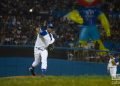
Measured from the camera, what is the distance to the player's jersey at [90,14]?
26.5m

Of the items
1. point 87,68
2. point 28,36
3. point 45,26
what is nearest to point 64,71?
point 87,68

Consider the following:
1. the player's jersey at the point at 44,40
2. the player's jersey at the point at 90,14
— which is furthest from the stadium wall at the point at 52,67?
the player's jersey at the point at 44,40

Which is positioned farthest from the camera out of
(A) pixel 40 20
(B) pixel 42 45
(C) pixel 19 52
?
(A) pixel 40 20

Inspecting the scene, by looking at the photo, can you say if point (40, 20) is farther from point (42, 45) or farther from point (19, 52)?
point (42, 45)

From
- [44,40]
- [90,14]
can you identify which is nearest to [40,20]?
[90,14]

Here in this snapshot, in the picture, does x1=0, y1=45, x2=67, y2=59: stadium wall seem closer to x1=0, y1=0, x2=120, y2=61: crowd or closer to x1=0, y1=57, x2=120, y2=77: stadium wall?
x1=0, y1=57, x2=120, y2=77: stadium wall

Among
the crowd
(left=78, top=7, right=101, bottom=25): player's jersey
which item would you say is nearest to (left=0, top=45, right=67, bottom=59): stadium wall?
the crowd

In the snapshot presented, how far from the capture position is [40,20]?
2655cm

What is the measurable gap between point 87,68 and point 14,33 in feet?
14.7

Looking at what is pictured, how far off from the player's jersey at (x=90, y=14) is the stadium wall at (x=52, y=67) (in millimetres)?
3758

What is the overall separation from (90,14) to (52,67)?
4.76 m

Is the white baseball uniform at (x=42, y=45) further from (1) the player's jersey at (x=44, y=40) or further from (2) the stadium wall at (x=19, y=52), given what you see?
(2) the stadium wall at (x=19, y=52)

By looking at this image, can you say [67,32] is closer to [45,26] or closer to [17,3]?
[17,3]

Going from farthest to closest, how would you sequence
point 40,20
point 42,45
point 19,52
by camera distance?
point 40,20, point 19,52, point 42,45
